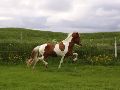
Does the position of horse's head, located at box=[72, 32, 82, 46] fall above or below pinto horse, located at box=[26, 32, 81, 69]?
above

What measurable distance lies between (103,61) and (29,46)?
6289mm

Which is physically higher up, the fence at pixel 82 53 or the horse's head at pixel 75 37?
the horse's head at pixel 75 37

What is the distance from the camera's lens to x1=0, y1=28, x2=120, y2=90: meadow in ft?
55.2

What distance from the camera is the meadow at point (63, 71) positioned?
16834 millimetres

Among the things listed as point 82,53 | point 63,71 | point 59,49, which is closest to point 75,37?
point 59,49

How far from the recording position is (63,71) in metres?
23.7

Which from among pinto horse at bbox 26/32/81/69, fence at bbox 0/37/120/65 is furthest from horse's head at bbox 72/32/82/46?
fence at bbox 0/37/120/65

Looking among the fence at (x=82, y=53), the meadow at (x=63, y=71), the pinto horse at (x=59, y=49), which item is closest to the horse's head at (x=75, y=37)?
the pinto horse at (x=59, y=49)

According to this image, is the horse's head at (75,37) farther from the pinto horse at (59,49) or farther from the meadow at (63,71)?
the meadow at (63,71)

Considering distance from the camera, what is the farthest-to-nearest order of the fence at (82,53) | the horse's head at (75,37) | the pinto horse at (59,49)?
the fence at (82,53) → the horse's head at (75,37) → the pinto horse at (59,49)

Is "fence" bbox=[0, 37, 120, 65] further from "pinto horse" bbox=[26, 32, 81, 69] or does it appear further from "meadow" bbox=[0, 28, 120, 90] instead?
"pinto horse" bbox=[26, 32, 81, 69]

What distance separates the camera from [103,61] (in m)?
28.8

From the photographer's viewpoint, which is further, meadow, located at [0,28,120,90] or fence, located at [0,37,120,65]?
fence, located at [0,37,120,65]

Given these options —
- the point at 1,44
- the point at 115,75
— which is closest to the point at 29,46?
the point at 1,44
